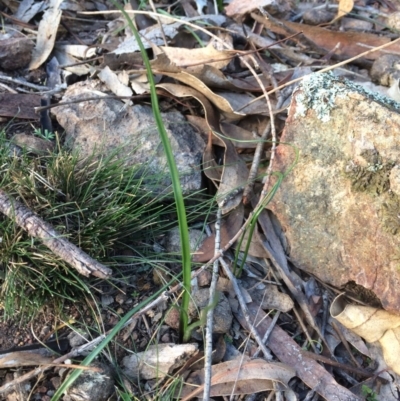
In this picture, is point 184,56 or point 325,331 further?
point 184,56

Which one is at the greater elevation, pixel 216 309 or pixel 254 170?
pixel 254 170

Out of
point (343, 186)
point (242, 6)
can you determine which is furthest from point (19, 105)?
point (343, 186)

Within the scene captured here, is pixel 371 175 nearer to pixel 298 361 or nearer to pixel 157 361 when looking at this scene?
pixel 298 361

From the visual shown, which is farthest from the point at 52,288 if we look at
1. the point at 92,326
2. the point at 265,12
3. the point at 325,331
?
the point at 265,12

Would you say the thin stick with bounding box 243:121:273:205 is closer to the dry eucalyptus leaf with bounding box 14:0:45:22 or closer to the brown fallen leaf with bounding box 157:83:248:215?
the brown fallen leaf with bounding box 157:83:248:215

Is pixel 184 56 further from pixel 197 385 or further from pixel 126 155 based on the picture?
pixel 197 385

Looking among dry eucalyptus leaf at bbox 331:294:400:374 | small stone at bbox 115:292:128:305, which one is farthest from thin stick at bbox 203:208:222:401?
dry eucalyptus leaf at bbox 331:294:400:374
